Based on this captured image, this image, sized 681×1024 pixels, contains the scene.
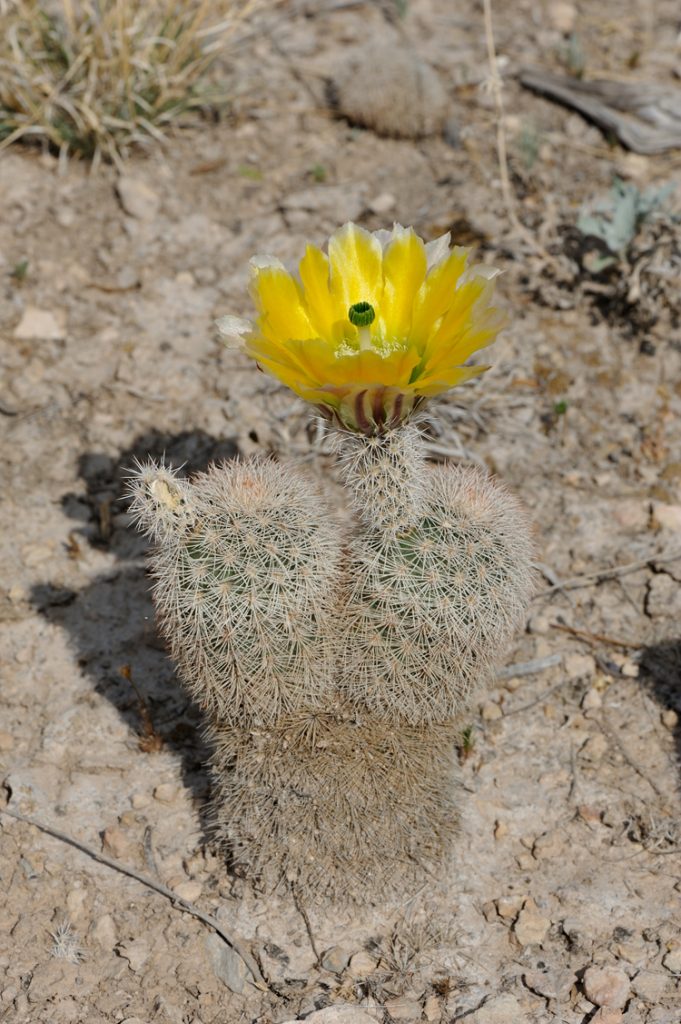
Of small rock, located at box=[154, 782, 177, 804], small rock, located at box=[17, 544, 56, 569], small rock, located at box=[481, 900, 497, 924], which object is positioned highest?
small rock, located at box=[17, 544, 56, 569]

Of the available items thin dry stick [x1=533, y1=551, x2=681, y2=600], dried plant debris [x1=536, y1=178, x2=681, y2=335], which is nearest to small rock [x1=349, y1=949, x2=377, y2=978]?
thin dry stick [x1=533, y1=551, x2=681, y2=600]

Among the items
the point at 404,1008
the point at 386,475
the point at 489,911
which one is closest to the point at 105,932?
the point at 404,1008

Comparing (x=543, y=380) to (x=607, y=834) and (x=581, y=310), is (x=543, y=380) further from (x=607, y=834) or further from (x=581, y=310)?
(x=607, y=834)

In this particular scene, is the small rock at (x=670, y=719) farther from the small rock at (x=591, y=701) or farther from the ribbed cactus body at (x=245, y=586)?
the ribbed cactus body at (x=245, y=586)

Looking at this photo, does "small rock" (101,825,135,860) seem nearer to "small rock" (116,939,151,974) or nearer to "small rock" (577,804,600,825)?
"small rock" (116,939,151,974)

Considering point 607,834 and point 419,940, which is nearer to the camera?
point 419,940

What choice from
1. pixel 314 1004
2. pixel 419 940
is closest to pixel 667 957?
pixel 419 940
